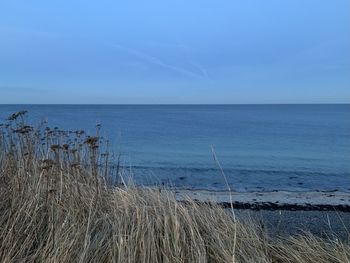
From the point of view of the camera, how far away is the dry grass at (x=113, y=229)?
316 cm

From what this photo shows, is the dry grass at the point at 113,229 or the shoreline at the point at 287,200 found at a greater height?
the dry grass at the point at 113,229

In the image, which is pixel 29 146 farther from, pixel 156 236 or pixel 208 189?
pixel 208 189

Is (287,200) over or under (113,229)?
under

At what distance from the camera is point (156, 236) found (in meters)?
3.45

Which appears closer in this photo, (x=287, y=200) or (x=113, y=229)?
(x=113, y=229)

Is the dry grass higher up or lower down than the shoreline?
higher up

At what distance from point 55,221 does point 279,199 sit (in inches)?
355

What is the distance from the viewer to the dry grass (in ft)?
10.4

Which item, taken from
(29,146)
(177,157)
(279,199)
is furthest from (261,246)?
(177,157)

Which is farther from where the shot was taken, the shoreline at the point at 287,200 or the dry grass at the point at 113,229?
the shoreline at the point at 287,200

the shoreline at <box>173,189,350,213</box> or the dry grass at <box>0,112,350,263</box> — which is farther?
the shoreline at <box>173,189,350,213</box>

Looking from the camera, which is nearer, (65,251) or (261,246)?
(65,251)

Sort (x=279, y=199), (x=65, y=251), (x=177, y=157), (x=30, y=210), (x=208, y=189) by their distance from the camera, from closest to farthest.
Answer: (x=65, y=251)
(x=30, y=210)
(x=279, y=199)
(x=208, y=189)
(x=177, y=157)

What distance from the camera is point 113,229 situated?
3.51m
